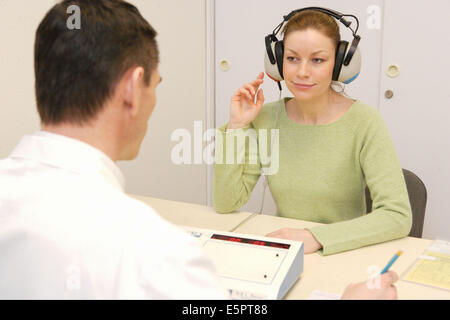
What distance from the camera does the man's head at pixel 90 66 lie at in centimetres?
67

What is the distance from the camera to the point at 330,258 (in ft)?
3.50

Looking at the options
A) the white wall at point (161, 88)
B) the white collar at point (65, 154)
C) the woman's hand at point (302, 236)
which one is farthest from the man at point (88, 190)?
the white wall at point (161, 88)

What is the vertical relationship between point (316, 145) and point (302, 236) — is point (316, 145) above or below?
above

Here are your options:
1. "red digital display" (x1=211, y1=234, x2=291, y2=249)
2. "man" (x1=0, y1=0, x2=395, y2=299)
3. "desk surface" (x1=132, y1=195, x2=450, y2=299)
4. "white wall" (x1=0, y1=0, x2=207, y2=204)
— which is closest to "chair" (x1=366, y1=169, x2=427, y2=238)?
"desk surface" (x1=132, y1=195, x2=450, y2=299)

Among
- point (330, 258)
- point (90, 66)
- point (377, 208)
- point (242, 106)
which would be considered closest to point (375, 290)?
point (330, 258)

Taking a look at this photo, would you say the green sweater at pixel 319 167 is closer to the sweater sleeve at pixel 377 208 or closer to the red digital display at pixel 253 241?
the sweater sleeve at pixel 377 208

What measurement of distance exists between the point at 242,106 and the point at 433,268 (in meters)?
0.71

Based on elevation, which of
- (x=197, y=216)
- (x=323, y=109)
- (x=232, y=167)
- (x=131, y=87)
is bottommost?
(x=197, y=216)

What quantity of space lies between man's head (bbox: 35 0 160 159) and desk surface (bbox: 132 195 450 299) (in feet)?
1.65

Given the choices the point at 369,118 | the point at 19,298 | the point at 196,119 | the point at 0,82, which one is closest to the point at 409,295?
the point at 369,118

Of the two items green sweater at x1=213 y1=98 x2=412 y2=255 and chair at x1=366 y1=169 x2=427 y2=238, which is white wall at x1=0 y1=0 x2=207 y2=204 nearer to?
green sweater at x1=213 y1=98 x2=412 y2=255

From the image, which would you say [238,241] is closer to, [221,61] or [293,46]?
[293,46]

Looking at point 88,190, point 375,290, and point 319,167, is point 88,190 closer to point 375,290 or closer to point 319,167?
point 375,290

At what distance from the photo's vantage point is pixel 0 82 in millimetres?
1466
